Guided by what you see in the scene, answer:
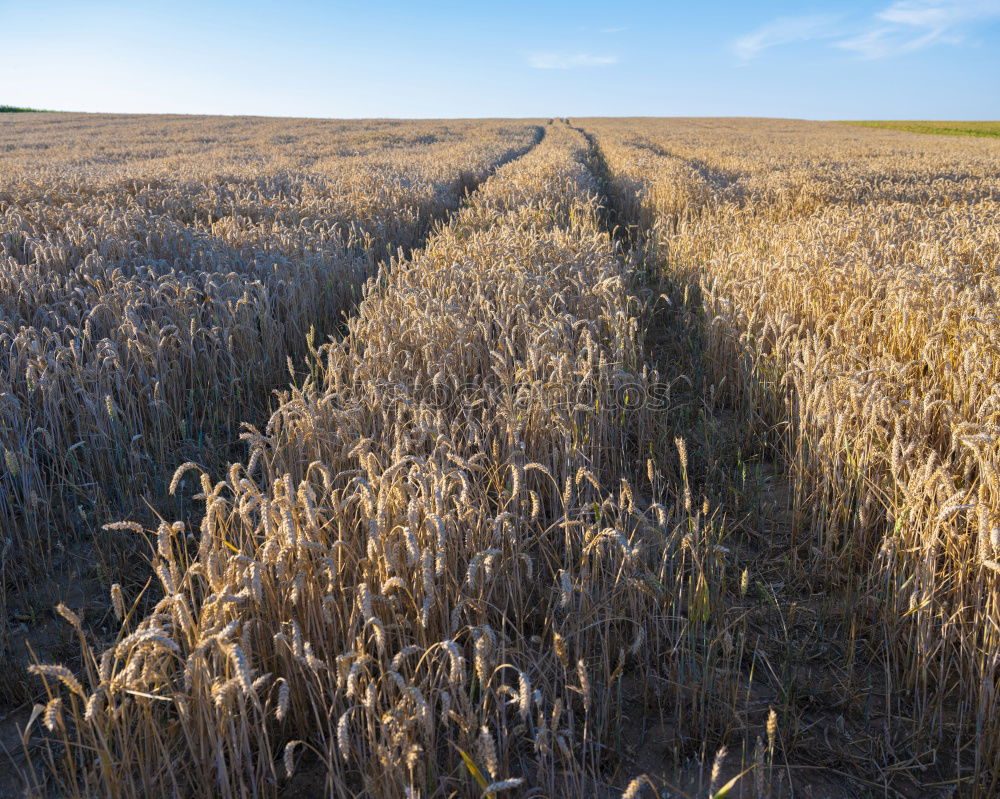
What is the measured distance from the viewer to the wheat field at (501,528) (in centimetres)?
160

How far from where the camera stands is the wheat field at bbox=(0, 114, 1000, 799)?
1.60 meters

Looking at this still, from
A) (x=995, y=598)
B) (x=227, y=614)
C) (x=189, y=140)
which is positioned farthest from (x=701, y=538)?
(x=189, y=140)

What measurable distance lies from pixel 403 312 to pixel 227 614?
2.31m

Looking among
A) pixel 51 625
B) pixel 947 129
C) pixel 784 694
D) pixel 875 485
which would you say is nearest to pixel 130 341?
pixel 51 625

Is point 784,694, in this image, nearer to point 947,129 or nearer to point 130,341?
point 130,341

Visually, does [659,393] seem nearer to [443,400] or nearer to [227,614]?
[443,400]

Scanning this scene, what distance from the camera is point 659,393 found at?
4.08m

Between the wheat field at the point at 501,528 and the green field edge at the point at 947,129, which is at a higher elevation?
the green field edge at the point at 947,129

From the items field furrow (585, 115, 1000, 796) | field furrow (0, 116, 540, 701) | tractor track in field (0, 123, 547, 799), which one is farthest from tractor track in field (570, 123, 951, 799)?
field furrow (0, 116, 540, 701)

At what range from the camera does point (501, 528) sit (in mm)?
2080

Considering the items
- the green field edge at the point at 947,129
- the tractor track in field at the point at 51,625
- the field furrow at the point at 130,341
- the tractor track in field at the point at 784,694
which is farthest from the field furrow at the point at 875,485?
the green field edge at the point at 947,129

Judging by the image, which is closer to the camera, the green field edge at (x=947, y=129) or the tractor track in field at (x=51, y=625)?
the tractor track in field at (x=51, y=625)

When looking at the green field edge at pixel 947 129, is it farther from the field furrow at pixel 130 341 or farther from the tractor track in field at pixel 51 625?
the tractor track in field at pixel 51 625

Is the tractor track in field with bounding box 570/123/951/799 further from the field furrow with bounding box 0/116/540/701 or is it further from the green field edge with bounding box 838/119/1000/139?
the green field edge with bounding box 838/119/1000/139
